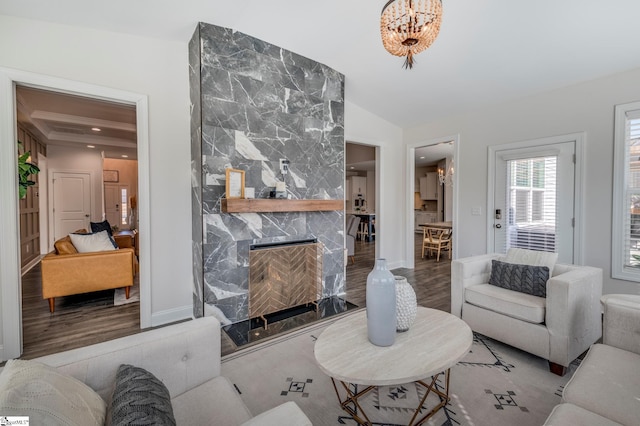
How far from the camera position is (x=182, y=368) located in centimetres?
134

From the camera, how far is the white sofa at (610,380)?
1.16 m

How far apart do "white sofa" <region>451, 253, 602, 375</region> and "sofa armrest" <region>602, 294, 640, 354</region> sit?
296mm

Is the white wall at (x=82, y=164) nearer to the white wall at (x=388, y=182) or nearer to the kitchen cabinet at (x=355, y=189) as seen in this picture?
the white wall at (x=388, y=182)

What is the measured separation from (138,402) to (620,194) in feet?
14.6

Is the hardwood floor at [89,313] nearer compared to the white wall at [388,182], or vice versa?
the hardwood floor at [89,313]

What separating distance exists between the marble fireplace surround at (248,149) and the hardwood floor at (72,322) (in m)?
0.86

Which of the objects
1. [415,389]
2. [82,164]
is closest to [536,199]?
[415,389]

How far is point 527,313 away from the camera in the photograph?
228 cm

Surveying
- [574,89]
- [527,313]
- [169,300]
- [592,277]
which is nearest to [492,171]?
[574,89]

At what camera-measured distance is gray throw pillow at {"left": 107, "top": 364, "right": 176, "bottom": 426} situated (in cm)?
84

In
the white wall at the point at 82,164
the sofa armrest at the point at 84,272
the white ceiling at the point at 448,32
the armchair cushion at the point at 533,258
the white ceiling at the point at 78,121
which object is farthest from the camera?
the white wall at the point at 82,164

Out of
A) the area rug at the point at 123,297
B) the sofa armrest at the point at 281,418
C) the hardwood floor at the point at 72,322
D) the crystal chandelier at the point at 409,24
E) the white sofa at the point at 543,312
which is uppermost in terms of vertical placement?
the crystal chandelier at the point at 409,24

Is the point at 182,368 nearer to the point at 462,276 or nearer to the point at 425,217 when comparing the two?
the point at 462,276

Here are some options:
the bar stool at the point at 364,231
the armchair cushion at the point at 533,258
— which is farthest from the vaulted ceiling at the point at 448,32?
the bar stool at the point at 364,231
